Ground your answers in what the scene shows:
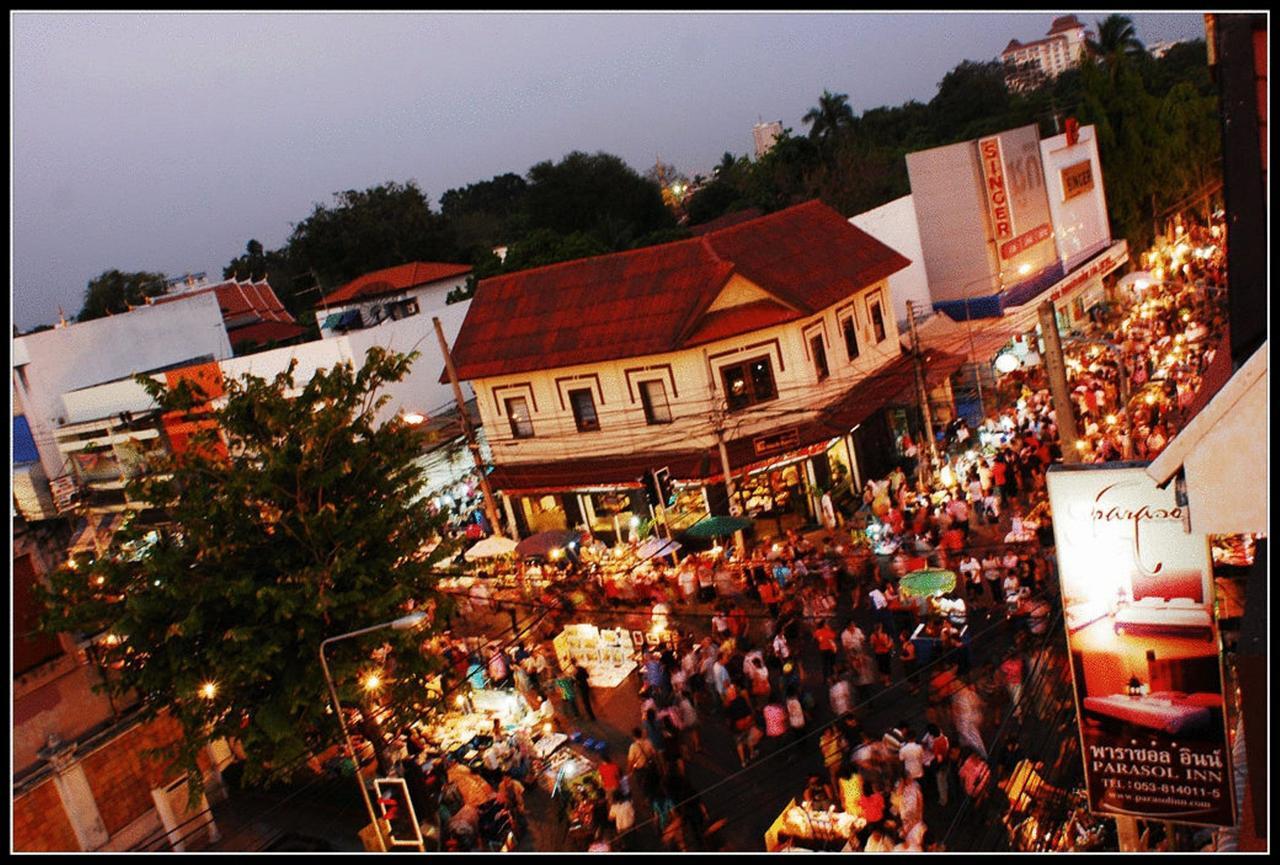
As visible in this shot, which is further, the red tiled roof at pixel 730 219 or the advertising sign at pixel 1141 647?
the red tiled roof at pixel 730 219

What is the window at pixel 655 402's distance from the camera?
2533 centimetres

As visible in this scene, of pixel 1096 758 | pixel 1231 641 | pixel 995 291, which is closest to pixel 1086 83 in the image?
pixel 995 291

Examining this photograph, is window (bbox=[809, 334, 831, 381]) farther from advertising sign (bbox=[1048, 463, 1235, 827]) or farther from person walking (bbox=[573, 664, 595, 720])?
advertising sign (bbox=[1048, 463, 1235, 827])

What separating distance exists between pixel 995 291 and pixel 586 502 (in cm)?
1770

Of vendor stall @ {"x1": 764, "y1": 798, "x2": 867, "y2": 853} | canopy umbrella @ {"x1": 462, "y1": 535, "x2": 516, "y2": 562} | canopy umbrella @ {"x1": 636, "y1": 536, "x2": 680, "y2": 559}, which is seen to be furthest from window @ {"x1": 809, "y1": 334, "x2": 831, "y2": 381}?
vendor stall @ {"x1": 764, "y1": 798, "x2": 867, "y2": 853}

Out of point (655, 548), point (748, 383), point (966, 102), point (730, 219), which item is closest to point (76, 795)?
point (655, 548)

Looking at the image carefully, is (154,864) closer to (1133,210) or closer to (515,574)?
(515,574)

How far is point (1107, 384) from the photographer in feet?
84.9

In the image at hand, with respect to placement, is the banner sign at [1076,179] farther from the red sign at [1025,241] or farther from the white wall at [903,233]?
the white wall at [903,233]

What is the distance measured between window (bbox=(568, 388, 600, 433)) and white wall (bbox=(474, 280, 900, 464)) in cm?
15

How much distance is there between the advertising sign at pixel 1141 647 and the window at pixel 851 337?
1879cm

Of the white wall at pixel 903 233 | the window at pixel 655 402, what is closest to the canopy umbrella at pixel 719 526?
the window at pixel 655 402

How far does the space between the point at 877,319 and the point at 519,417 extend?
10677 mm

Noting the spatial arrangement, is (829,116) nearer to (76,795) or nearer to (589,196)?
(589,196)
